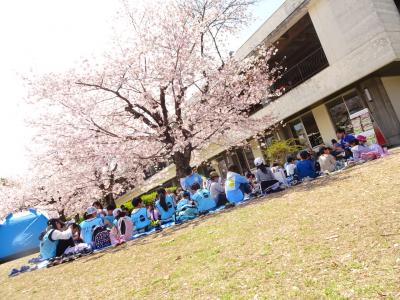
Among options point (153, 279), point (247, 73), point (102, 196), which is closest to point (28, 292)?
point (153, 279)

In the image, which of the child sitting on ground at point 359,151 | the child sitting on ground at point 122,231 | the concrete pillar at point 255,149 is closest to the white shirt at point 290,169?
the child sitting on ground at point 359,151

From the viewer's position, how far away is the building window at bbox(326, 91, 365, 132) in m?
16.3

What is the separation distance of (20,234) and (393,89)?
65.4ft

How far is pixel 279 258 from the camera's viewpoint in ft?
14.7

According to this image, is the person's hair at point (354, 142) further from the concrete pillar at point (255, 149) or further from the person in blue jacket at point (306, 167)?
the concrete pillar at point (255, 149)

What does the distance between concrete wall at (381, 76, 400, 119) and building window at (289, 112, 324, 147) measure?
13.9ft

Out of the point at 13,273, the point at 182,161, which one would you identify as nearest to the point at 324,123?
the point at 182,161

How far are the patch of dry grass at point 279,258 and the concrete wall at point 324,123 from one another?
9.49 meters

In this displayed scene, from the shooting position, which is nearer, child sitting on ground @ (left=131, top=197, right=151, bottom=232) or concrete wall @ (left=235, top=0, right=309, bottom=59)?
child sitting on ground @ (left=131, top=197, right=151, bottom=232)

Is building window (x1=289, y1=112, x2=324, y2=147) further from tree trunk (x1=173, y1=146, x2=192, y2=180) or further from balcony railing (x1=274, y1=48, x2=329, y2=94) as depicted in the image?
tree trunk (x1=173, y1=146, x2=192, y2=180)

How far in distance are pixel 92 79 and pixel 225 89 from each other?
224 inches

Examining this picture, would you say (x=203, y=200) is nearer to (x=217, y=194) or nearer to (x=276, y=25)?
(x=217, y=194)

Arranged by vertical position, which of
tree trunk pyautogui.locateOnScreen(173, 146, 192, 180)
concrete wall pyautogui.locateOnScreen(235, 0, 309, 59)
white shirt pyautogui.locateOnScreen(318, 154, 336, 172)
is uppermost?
concrete wall pyautogui.locateOnScreen(235, 0, 309, 59)

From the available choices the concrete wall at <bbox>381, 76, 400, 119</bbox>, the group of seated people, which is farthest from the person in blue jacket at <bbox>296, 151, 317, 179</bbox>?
the concrete wall at <bbox>381, 76, 400, 119</bbox>
